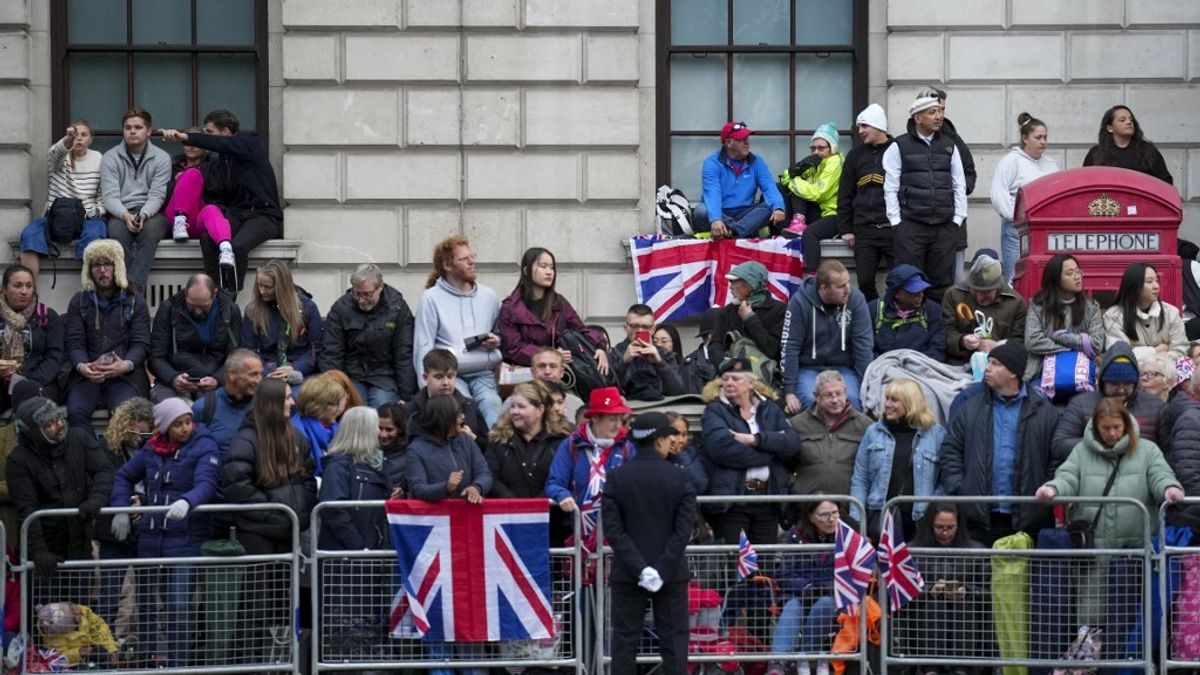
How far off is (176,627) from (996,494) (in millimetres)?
5466

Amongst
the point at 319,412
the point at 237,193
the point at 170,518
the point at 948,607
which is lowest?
the point at 948,607

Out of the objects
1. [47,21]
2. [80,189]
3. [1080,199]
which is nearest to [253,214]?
[80,189]

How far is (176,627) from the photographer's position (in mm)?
15883

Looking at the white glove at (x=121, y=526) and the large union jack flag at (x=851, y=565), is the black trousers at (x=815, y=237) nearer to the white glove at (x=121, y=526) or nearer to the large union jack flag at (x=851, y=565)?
the large union jack flag at (x=851, y=565)

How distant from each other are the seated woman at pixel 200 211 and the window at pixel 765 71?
4.30 metres

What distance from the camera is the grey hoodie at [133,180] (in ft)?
67.9

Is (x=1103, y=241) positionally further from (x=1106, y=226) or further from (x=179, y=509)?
(x=179, y=509)

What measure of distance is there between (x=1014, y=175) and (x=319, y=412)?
700 cm

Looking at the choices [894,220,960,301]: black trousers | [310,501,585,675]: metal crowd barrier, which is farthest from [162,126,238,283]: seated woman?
[894,220,960,301]: black trousers

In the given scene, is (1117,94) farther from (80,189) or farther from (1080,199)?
(80,189)

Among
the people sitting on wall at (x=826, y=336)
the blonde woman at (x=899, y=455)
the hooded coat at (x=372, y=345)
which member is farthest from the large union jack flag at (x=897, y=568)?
the hooded coat at (x=372, y=345)

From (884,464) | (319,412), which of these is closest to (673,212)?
(884,464)

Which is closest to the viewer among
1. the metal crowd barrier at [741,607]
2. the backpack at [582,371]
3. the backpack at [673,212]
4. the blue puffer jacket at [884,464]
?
the metal crowd barrier at [741,607]

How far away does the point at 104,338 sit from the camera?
1869 centimetres
